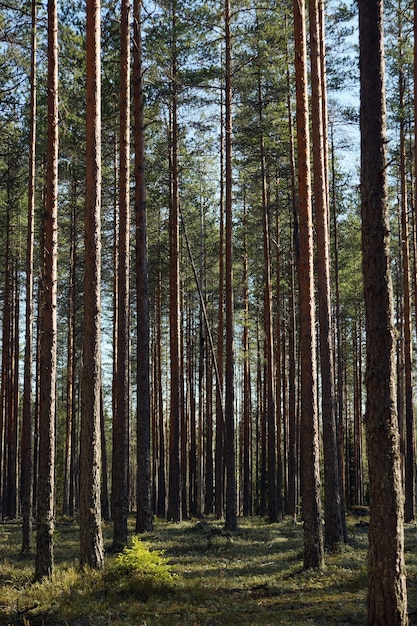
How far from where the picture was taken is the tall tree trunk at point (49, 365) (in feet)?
33.4

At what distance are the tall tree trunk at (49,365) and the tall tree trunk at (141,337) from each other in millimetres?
3606

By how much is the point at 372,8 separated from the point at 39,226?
59.9 feet

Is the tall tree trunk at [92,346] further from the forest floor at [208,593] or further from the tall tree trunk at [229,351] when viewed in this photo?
the tall tree trunk at [229,351]

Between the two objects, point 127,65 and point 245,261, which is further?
point 245,261

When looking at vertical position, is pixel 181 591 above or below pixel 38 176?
below

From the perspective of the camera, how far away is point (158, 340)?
3083 cm

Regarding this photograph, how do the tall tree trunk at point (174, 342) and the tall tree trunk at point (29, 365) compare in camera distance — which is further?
the tall tree trunk at point (174, 342)

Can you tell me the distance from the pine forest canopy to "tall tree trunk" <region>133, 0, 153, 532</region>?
0.05m

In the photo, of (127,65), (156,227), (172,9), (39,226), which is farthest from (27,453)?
(156,227)

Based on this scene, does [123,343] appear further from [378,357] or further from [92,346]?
[378,357]

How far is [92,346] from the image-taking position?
1013 centimetres

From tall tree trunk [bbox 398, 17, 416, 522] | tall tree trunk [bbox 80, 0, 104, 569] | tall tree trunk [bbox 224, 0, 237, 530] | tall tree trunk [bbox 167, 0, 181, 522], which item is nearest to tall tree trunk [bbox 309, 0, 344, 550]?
tall tree trunk [bbox 224, 0, 237, 530]

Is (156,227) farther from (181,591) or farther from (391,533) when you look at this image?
(391,533)

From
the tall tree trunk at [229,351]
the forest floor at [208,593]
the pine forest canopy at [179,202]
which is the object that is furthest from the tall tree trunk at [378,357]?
the tall tree trunk at [229,351]
